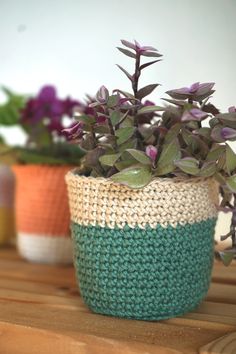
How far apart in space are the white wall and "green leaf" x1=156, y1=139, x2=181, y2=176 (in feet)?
0.79

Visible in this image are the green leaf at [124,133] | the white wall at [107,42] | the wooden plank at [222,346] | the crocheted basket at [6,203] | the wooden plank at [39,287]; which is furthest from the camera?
the crocheted basket at [6,203]

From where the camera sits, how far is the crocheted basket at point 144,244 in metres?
0.51

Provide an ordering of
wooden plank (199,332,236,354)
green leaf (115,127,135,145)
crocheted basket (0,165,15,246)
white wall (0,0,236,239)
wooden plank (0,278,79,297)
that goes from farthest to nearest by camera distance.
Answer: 1. crocheted basket (0,165,15,246)
2. white wall (0,0,236,239)
3. wooden plank (0,278,79,297)
4. green leaf (115,127,135,145)
5. wooden plank (199,332,236,354)

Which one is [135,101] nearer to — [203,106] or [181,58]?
[203,106]

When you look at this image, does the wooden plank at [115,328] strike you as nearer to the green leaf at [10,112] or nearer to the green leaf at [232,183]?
the green leaf at [232,183]

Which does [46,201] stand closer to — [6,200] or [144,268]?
[6,200]

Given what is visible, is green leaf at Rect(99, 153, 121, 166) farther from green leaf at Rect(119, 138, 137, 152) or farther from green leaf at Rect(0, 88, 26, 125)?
green leaf at Rect(0, 88, 26, 125)

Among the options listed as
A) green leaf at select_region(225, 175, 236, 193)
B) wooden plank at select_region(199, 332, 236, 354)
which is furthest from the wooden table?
green leaf at select_region(225, 175, 236, 193)

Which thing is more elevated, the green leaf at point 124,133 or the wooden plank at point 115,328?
the green leaf at point 124,133

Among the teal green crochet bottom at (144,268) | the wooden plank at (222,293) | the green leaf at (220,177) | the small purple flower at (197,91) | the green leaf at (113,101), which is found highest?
the small purple flower at (197,91)

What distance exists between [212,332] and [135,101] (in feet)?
0.78

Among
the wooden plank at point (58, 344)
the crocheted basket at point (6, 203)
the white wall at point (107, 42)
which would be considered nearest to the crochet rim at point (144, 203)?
the wooden plank at point (58, 344)

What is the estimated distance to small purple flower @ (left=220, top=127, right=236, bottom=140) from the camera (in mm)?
486

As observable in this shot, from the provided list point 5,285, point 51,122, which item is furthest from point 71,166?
point 5,285
